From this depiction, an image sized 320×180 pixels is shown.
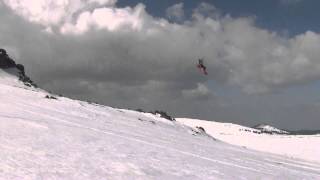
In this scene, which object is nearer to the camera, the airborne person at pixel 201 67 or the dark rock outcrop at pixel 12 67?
the airborne person at pixel 201 67

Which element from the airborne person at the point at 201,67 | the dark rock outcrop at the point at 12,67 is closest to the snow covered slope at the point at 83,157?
the airborne person at the point at 201,67

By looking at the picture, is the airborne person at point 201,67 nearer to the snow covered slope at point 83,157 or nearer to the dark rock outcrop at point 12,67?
the snow covered slope at point 83,157

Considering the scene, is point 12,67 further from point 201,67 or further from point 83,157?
point 83,157

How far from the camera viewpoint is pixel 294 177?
30.5m

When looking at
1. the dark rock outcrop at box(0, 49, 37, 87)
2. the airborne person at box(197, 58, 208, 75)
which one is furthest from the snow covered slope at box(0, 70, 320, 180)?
the dark rock outcrop at box(0, 49, 37, 87)

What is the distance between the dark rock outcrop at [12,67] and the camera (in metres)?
67.1

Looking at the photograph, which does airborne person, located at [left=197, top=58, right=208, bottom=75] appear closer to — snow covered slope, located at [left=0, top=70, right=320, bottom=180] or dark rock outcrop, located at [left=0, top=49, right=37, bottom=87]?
snow covered slope, located at [left=0, top=70, right=320, bottom=180]

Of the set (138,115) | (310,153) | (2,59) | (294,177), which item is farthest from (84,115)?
(310,153)

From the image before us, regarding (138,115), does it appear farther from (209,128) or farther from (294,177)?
(209,128)

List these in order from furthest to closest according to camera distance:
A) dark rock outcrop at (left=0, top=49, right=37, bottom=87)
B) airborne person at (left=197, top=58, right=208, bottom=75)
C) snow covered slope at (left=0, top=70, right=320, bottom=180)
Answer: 1. dark rock outcrop at (left=0, top=49, right=37, bottom=87)
2. airborne person at (left=197, top=58, right=208, bottom=75)
3. snow covered slope at (left=0, top=70, right=320, bottom=180)

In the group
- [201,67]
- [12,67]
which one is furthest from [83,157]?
[12,67]

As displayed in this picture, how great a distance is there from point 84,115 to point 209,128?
3251 inches

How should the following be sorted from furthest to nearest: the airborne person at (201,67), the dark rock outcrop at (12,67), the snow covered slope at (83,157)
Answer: the dark rock outcrop at (12,67)
the airborne person at (201,67)
the snow covered slope at (83,157)

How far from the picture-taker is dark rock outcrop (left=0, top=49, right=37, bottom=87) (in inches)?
2641
